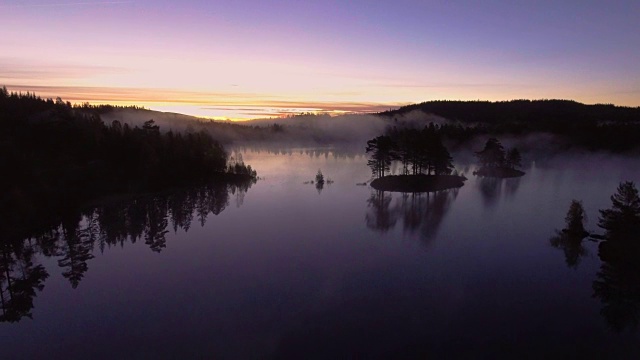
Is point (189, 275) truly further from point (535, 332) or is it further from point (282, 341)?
point (535, 332)

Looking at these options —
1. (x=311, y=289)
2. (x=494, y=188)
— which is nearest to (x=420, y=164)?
(x=494, y=188)

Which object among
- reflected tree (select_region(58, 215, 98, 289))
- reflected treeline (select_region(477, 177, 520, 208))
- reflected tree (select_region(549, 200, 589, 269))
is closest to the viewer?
reflected tree (select_region(58, 215, 98, 289))

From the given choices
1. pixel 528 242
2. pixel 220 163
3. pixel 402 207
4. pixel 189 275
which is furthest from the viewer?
pixel 220 163

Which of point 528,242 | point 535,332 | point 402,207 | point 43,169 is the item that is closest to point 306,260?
point 535,332

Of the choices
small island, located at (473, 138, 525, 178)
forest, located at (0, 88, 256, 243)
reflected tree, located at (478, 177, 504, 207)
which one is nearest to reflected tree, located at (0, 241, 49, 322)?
forest, located at (0, 88, 256, 243)

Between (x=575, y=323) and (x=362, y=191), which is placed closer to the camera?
(x=575, y=323)

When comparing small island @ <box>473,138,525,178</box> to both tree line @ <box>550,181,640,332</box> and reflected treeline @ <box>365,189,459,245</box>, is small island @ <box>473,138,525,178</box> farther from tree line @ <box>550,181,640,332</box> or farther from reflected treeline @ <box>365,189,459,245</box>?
tree line @ <box>550,181,640,332</box>

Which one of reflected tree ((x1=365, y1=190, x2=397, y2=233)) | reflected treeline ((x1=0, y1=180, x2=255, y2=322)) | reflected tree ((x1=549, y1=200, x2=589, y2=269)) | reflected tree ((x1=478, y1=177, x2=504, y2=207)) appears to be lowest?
reflected treeline ((x1=0, y1=180, x2=255, y2=322))

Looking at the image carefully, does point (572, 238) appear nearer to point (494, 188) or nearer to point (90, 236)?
point (494, 188)
